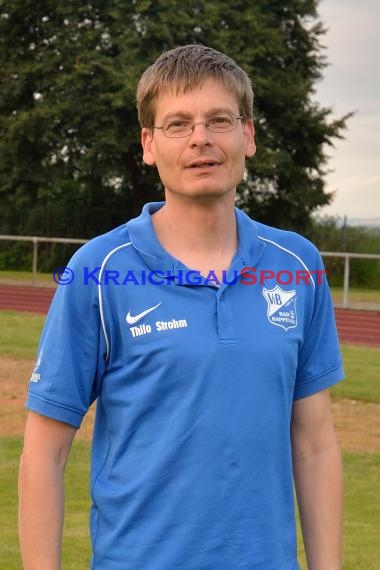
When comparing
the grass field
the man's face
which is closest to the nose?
the man's face

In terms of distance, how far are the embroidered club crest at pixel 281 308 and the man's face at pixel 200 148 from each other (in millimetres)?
251

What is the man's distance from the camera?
7.06ft

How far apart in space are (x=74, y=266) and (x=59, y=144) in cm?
2864

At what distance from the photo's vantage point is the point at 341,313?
2034 centimetres

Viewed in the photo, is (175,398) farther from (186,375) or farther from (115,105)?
(115,105)

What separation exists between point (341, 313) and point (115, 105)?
34.8ft

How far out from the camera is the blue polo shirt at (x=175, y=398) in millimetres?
2146

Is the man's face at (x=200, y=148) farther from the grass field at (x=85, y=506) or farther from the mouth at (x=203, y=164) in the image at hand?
the grass field at (x=85, y=506)

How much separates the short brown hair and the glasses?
0.06m

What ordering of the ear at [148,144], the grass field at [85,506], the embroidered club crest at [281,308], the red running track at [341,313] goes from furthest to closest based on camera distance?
the red running track at [341,313] → the grass field at [85,506] → the ear at [148,144] → the embroidered club crest at [281,308]

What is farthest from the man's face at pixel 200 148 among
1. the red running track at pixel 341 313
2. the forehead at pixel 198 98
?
the red running track at pixel 341 313

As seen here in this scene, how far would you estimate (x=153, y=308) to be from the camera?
2207 millimetres

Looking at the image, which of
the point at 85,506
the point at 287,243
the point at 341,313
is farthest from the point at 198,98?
the point at 341,313

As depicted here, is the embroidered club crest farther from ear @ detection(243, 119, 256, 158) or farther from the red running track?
the red running track
